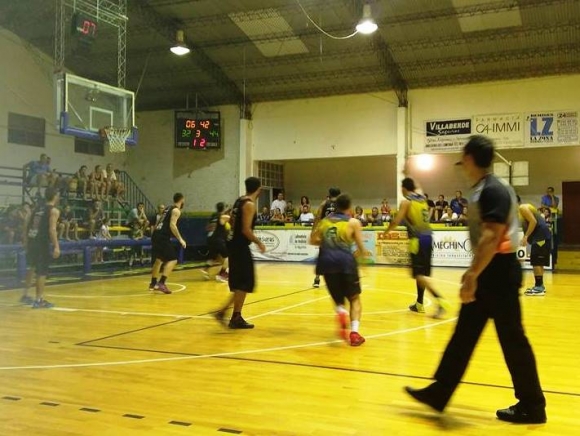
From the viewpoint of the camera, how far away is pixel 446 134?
21500mm

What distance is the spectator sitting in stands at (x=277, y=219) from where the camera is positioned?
21.1 meters

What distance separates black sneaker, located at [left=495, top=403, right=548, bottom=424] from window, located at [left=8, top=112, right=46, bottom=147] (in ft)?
67.8

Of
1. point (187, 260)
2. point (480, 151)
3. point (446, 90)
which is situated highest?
point (446, 90)

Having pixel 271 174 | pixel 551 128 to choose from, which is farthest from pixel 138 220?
pixel 551 128

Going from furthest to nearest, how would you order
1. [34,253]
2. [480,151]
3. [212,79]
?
[212,79]
[34,253]
[480,151]

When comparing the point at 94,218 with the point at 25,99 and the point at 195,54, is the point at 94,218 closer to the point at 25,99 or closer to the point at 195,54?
the point at 25,99

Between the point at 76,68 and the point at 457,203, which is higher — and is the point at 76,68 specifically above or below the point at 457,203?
above

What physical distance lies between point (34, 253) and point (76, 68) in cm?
1613

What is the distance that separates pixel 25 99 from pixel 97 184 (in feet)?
16.8

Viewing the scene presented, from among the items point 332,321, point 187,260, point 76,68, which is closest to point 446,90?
point 187,260

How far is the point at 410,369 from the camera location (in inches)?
206

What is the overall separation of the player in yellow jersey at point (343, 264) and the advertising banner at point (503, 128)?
51.5 feet

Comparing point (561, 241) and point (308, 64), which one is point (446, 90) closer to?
point (308, 64)

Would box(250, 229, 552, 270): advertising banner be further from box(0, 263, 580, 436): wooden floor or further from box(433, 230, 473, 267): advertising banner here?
box(0, 263, 580, 436): wooden floor
